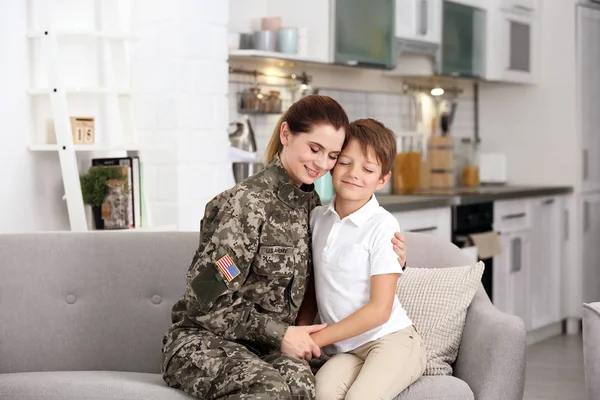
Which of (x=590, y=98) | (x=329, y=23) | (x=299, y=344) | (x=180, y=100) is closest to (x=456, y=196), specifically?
(x=329, y=23)

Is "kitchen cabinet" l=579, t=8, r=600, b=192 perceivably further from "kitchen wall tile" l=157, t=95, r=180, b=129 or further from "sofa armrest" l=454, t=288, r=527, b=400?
"sofa armrest" l=454, t=288, r=527, b=400

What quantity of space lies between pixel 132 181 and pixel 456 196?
216cm

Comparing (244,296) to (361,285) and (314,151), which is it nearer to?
(361,285)

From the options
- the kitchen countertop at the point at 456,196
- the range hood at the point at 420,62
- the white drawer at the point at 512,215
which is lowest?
the white drawer at the point at 512,215

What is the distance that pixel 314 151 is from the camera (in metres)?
2.63

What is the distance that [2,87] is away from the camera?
362cm

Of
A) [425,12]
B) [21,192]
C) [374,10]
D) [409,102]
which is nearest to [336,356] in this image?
[21,192]

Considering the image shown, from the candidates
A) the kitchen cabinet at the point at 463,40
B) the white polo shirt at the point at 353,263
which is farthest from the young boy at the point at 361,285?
the kitchen cabinet at the point at 463,40

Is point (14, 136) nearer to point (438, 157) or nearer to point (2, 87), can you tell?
point (2, 87)

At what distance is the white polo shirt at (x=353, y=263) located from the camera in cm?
265

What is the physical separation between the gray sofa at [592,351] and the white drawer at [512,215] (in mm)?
3065

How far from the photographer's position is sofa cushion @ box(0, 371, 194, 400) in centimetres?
261

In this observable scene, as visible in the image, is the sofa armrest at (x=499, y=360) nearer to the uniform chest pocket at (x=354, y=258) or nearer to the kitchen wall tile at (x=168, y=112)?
the uniform chest pocket at (x=354, y=258)

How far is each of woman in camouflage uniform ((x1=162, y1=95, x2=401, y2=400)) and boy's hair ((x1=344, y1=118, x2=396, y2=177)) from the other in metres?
0.04
